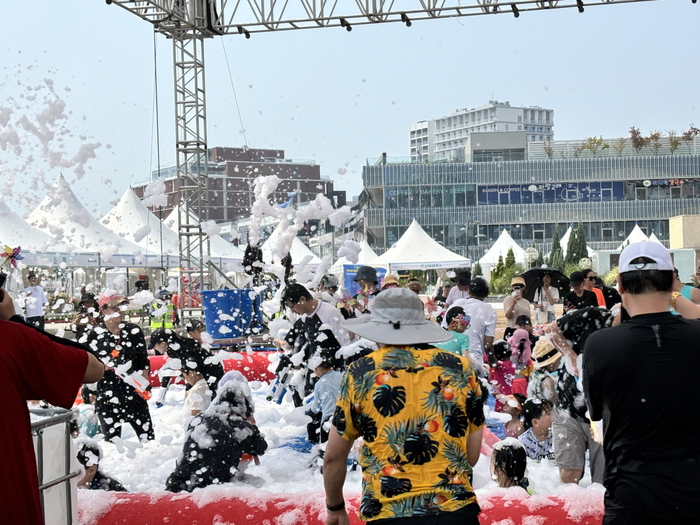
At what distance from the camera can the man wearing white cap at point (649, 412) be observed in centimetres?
243

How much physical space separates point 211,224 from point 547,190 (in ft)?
202

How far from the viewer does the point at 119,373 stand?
700 centimetres

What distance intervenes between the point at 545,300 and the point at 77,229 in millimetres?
11695

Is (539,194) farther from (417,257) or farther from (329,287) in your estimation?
(329,287)

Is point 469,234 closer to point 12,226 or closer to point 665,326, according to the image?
point 12,226

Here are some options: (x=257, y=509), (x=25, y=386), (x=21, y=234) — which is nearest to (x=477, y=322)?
(x=257, y=509)

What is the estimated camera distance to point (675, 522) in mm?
2426

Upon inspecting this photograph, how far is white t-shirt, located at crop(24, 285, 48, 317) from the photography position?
42.5 feet

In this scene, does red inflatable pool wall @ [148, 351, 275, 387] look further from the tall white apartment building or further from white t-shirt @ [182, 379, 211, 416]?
the tall white apartment building

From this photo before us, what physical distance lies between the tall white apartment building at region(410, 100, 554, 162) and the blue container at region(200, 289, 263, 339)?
144m

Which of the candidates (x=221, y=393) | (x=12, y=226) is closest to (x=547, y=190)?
(x=12, y=226)

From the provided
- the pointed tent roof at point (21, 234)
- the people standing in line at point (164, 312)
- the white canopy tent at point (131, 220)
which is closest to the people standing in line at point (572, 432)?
the people standing in line at point (164, 312)

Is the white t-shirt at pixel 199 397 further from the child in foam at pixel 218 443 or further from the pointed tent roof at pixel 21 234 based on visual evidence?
the pointed tent roof at pixel 21 234

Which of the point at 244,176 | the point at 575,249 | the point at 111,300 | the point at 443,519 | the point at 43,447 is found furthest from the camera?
the point at 244,176
